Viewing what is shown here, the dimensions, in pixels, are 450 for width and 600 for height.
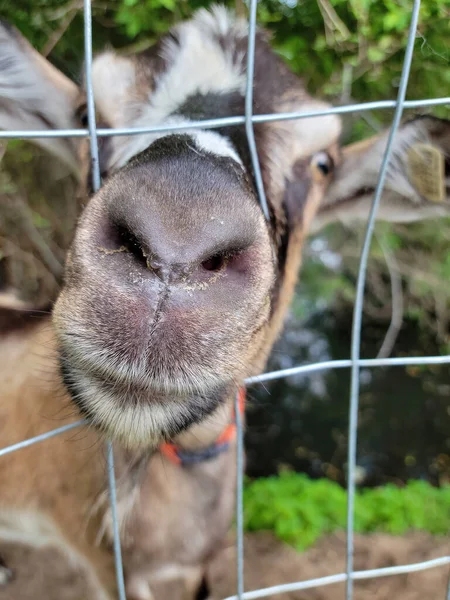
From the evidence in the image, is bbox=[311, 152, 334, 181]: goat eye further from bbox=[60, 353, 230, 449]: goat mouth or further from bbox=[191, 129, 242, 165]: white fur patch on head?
bbox=[60, 353, 230, 449]: goat mouth

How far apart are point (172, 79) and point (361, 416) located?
5.46 meters

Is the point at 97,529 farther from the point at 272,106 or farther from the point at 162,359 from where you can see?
the point at 272,106

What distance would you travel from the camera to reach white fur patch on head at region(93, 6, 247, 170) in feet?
5.70

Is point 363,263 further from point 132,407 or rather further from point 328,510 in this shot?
point 328,510

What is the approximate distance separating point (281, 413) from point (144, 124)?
17.6 ft

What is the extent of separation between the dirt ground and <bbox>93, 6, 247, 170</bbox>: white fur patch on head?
9.00 ft

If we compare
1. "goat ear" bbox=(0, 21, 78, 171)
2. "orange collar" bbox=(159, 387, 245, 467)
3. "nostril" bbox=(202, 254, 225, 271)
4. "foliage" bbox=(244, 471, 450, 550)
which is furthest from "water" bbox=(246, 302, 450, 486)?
"nostril" bbox=(202, 254, 225, 271)

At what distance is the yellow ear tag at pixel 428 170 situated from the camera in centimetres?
207

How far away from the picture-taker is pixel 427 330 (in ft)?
25.3

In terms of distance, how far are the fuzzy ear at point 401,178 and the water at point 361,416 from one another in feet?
10.0

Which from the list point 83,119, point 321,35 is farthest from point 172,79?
point 321,35

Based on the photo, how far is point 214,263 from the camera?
1.09 metres

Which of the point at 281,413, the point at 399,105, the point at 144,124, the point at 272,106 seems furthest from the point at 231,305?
the point at 281,413

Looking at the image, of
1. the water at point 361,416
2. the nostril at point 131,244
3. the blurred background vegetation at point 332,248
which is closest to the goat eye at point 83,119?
the blurred background vegetation at point 332,248
